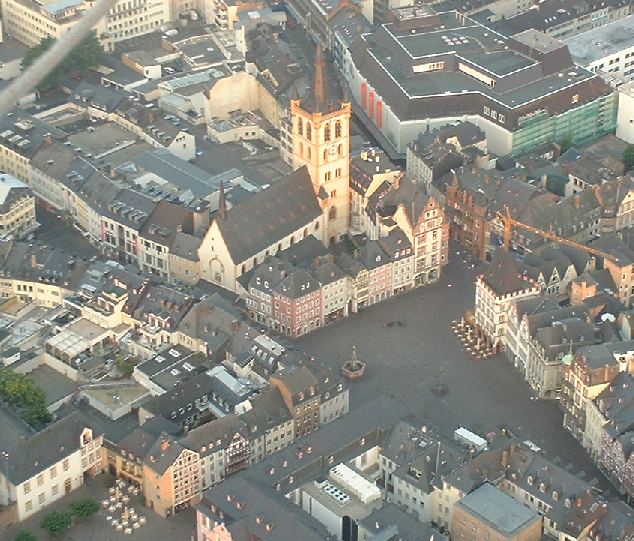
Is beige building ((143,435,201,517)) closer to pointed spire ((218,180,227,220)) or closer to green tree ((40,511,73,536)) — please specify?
green tree ((40,511,73,536))

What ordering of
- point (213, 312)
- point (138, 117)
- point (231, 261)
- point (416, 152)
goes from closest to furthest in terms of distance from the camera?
point (213, 312) → point (231, 261) → point (416, 152) → point (138, 117)

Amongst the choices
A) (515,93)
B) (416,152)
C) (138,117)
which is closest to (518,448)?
(416,152)

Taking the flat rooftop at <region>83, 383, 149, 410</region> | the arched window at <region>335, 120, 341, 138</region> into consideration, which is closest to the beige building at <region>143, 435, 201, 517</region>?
the flat rooftop at <region>83, 383, 149, 410</region>

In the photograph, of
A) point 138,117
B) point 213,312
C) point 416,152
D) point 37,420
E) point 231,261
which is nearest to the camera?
point 37,420

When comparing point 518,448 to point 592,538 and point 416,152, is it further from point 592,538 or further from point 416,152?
point 416,152

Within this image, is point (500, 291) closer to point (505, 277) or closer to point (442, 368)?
point (505, 277)

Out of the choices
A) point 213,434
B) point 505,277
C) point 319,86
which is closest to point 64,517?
point 213,434

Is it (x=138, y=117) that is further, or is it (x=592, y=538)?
(x=138, y=117)
